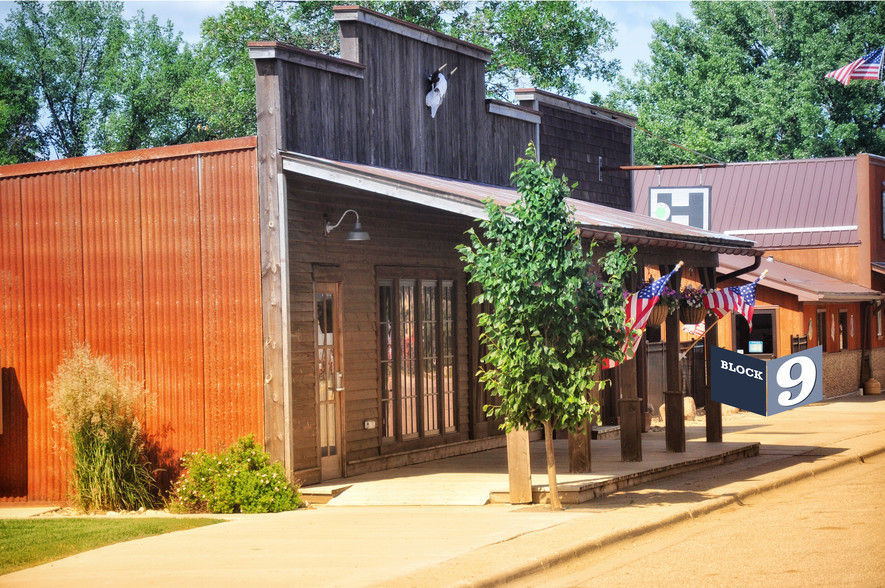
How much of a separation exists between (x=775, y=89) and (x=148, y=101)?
87.2ft

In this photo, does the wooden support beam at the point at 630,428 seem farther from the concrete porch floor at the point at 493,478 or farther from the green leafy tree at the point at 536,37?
the green leafy tree at the point at 536,37

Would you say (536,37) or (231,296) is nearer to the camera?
(231,296)

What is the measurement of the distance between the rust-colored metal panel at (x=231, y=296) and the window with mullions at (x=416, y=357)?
92.1 inches

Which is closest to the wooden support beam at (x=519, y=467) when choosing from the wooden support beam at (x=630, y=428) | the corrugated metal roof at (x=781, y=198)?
the wooden support beam at (x=630, y=428)

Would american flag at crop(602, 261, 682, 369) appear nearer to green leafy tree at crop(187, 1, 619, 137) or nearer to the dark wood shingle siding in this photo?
the dark wood shingle siding

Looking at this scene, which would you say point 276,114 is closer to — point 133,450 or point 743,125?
point 133,450

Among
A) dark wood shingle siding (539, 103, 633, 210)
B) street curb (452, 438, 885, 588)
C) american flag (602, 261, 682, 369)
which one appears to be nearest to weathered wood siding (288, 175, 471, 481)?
american flag (602, 261, 682, 369)

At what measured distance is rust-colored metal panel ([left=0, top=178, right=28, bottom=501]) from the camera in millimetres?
14688

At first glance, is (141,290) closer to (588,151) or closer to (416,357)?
(416,357)

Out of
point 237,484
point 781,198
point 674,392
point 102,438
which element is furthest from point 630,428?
point 781,198

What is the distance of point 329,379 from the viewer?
13.8m

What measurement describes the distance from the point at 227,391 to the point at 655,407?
12.9m

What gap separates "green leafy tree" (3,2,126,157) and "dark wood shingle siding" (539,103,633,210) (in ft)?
92.8

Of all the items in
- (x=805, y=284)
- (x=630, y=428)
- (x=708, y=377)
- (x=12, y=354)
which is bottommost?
(x=630, y=428)
